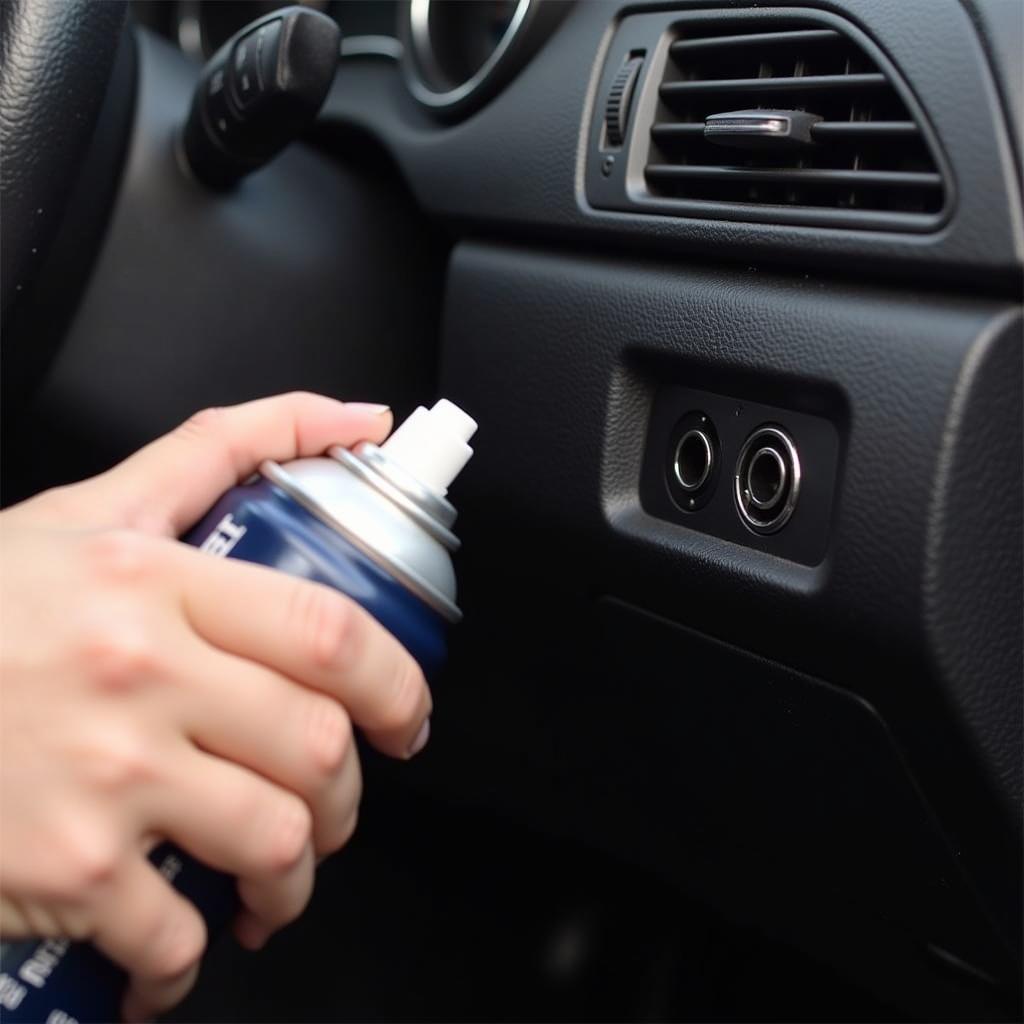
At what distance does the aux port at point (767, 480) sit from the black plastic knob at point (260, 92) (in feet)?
1.05

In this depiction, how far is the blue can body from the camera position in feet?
1.62

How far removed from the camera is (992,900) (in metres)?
0.63

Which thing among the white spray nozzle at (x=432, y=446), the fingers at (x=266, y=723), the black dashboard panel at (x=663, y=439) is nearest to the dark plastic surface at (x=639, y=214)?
the black dashboard panel at (x=663, y=439)

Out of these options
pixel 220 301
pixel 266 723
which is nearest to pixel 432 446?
pixel 266 723

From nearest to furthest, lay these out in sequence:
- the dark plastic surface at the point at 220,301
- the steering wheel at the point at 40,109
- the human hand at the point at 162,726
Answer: the human hand at the point at 162,726, the steering wheel at the point at 40,109, the dark plastic surface at the point at 220,301

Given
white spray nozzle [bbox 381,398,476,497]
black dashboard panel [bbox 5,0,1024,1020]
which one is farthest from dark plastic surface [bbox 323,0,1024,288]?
white spray nozzle [bbox 381,398,476,497]

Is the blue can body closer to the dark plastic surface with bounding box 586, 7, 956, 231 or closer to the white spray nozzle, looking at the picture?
the white spray nozzle

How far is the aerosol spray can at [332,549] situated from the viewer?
19.6 inches

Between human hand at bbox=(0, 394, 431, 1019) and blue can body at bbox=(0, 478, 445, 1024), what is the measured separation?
0.6 inches

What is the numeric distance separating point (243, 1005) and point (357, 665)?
1.94 feet

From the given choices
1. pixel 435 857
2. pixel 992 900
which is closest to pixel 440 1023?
pixel 435 857

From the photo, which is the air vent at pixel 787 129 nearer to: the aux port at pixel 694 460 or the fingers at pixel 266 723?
the aux port at pixel 694 460

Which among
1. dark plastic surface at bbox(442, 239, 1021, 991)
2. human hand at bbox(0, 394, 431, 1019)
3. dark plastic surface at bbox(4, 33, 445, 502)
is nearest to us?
human hand at bbox(0, 394, 431, 1019)

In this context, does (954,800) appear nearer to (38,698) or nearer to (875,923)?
(875,923)
